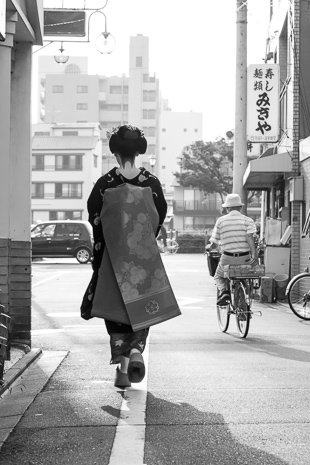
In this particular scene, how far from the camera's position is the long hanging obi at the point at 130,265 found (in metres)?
5.54

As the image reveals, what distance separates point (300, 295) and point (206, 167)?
40.6 meters

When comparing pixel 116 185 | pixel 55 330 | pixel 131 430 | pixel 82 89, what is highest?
pixel 82 89

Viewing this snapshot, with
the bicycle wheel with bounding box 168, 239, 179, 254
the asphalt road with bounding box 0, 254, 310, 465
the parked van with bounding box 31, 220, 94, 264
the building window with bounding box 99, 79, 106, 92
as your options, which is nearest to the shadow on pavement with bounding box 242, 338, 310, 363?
the asphalt road with bounding box 0, 254, 310, 465

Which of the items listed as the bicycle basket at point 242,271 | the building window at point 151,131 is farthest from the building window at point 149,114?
the bicycle basket at point 242,271

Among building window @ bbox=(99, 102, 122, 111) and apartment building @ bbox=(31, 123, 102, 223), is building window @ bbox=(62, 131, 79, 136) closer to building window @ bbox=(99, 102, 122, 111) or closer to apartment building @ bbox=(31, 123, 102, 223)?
apartment building @ bbox=(31, 123, 102, 223)

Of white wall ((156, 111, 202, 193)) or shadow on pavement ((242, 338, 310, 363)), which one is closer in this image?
shadow on pavement ((242, 338, 310, 363))

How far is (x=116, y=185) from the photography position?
18.7 feet

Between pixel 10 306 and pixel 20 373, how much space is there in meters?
1.26

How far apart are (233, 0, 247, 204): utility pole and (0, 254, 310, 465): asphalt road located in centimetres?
828

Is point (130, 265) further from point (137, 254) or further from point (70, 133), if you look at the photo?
point (70, 133)

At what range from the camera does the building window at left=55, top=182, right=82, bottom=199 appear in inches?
2813

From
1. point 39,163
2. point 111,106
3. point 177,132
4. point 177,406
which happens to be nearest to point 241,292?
point 177,406

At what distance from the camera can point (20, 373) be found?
6.23 metres

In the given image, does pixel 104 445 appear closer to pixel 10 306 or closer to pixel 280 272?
pixel 10 306
